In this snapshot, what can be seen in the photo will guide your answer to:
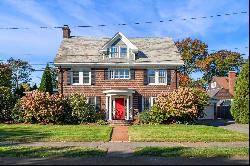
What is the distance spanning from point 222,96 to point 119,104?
78.7ft

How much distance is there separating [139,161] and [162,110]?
62.3 ft

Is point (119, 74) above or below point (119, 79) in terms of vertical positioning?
above

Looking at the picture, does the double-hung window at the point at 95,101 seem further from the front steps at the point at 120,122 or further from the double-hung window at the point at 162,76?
the double-hung window at the point at 162,76

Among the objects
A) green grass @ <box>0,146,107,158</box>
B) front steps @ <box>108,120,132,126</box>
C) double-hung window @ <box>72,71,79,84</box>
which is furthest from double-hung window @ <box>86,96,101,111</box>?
green grass @ <box>0,146,107,158</box>

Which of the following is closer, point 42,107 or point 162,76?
point 42,107

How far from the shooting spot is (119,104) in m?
36.0

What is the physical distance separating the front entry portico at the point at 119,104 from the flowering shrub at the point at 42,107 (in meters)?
4.79

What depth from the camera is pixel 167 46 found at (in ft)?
127

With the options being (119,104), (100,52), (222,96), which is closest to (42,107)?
(119,104)

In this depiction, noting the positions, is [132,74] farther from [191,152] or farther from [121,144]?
[191,152]

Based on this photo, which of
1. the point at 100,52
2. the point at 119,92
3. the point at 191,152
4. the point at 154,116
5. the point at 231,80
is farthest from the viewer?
the point at 231,80

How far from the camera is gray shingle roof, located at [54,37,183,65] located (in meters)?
35.9

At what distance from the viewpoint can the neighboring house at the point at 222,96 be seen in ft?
162

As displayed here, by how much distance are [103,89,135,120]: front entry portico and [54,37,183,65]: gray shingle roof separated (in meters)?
2.92
